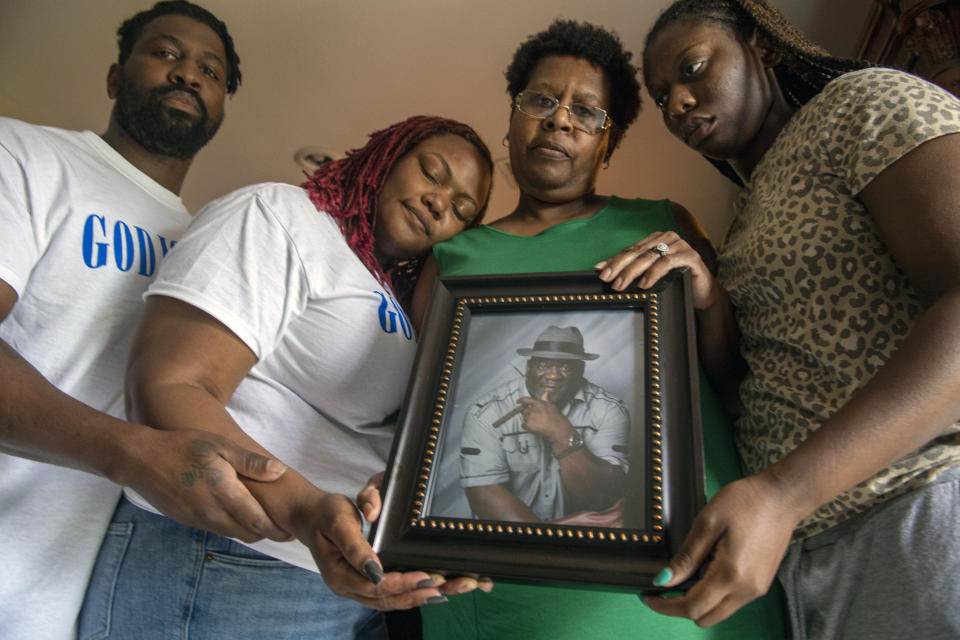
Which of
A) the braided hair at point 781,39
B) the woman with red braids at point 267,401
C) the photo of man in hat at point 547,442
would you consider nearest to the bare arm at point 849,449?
the photo of man in hat at point 547,442

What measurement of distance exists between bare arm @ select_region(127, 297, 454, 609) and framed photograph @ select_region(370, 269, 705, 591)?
0.03 metres

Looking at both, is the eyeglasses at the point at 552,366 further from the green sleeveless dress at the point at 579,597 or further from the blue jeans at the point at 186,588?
the blue jeans at the point at 186,588

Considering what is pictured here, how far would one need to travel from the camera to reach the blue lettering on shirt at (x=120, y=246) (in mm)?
1088

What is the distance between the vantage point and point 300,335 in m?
0.97

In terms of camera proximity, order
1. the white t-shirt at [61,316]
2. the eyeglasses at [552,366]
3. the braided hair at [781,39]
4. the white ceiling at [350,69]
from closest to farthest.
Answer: the eyeglasses at [552,366]
the white t-shirt at [61,316]
the braided hair at [781,39]
the white ceiling at [350,69]

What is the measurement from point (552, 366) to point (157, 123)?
115cm

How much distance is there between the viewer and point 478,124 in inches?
95.0

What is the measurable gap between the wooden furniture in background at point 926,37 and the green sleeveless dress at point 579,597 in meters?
0.61

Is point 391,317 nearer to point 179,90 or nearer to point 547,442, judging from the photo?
point 547,442

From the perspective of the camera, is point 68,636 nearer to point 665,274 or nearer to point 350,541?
point 350,541

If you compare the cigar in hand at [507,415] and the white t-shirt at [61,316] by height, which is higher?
the cigar in hand at [507,415]

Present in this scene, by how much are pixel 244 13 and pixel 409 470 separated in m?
2.02

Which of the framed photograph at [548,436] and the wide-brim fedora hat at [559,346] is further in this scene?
the wide-brim fedora hat at [559,346]

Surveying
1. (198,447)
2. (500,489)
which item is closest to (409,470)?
(500,489)
